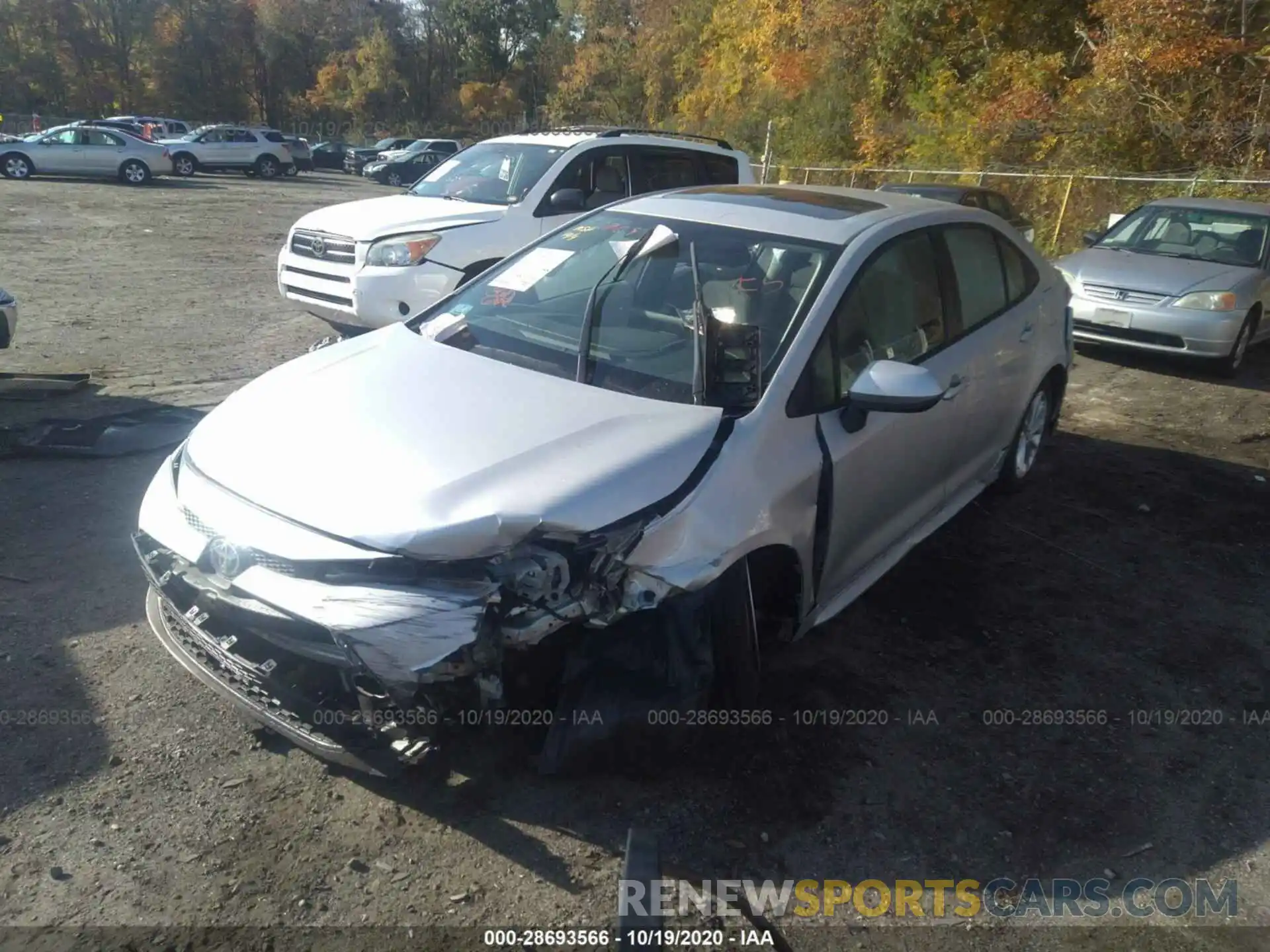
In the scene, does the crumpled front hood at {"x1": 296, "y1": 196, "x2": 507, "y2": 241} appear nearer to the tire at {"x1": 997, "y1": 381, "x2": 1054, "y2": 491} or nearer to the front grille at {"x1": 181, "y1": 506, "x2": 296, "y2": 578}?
the tire at {"x1": 997, "y1": 381, "x2": 1054, "y2": 491}

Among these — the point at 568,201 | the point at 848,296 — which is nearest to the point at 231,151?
the point at 568,201

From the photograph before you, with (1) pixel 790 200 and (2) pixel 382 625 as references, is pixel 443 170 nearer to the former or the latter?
(1) pixel 790 200

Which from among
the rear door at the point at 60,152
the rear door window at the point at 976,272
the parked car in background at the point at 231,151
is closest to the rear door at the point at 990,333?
the rear door window at the point at 976,272

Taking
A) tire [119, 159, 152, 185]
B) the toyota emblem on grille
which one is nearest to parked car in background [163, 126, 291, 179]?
tire [119, 159, 152, 185]

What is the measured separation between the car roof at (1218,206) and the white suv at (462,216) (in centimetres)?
460

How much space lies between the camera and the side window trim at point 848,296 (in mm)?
3383

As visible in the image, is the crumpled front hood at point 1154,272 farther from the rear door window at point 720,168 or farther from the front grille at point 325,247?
the front grille at point 325,247

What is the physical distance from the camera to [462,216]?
26.0 ft

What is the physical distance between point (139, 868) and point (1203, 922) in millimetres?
2954

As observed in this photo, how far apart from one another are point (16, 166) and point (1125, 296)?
27.3 m

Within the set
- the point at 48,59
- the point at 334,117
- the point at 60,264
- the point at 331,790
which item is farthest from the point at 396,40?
the point at 331,790

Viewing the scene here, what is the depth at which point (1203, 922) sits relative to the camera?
8.93 feet

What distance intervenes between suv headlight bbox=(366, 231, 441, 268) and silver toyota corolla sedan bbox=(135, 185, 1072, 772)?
342 centimetres

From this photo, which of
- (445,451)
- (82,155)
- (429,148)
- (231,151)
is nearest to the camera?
(445,451)
